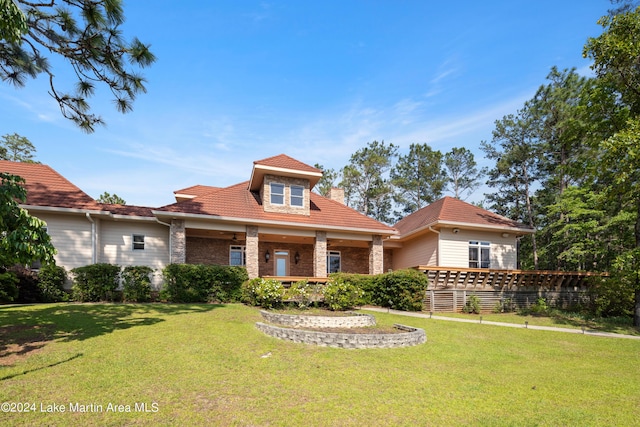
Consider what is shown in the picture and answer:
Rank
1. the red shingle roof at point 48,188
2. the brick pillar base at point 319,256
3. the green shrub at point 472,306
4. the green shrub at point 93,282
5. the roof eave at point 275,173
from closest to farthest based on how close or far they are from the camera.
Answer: the green shrub at point 93,282, the red shingle roof at point 48,188, the green shrub at point 472,306, the roof eave at point 275,173, the brick pillar base at point 319,256

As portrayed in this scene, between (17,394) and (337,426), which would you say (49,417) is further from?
(337,426)

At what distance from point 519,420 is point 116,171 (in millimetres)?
21478

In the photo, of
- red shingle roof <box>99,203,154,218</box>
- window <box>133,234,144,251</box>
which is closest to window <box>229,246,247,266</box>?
window <box>133,234,144,251</box>

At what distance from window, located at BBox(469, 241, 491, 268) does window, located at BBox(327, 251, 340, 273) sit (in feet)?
26.0

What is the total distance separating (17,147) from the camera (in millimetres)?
35250

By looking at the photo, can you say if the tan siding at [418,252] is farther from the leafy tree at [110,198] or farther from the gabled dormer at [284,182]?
the leafy tree at [110,198]

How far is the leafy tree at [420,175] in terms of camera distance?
127ft

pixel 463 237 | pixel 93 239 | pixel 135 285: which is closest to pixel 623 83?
pixel 463 237

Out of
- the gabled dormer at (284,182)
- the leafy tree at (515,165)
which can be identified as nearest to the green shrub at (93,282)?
the gabled dormer at (284,182)

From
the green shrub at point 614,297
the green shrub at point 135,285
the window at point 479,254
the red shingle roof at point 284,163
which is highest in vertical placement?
the red shingle roof at point 284,163

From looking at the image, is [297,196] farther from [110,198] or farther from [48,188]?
[110,198]

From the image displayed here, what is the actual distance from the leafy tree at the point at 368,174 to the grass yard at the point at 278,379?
97.6 feet

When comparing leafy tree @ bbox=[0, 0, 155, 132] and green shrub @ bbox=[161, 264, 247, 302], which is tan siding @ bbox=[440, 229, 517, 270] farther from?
leafy tree @ bbox=[0, 0, 155, 132]

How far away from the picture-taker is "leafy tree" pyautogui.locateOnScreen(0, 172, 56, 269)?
5.54 metres
